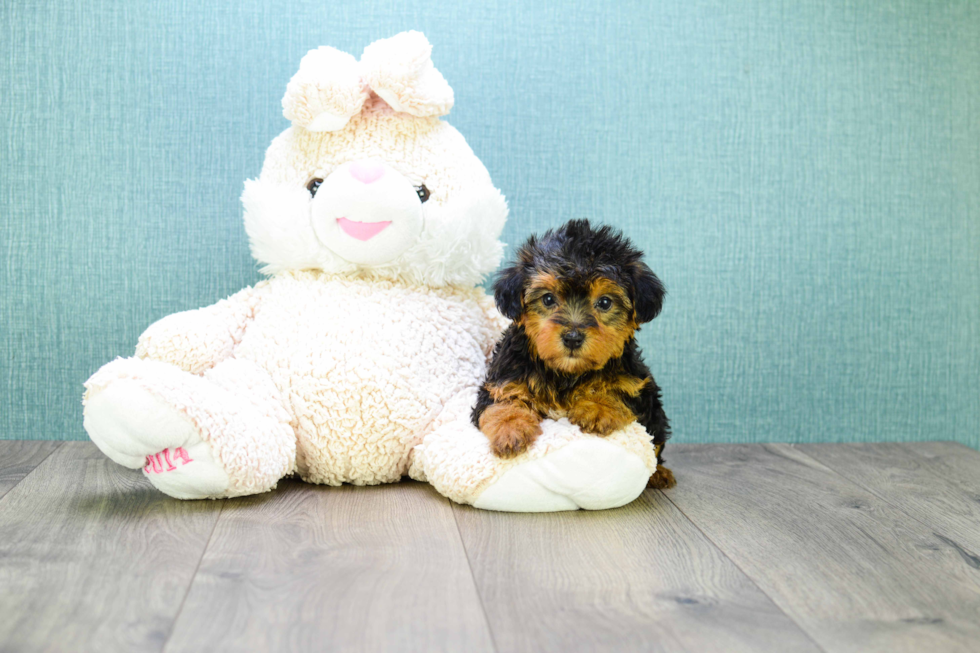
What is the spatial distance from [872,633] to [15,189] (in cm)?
229

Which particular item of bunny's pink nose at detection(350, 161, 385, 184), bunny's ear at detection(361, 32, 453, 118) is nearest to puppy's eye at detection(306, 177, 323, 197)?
bunny's pink nose at detection(350, 161, 385, 184)

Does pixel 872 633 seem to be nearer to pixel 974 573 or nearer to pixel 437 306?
pixel 974 573

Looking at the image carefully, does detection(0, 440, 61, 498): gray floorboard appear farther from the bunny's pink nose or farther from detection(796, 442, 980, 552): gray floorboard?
detection(796, 442, 980, 552): gray floorboard

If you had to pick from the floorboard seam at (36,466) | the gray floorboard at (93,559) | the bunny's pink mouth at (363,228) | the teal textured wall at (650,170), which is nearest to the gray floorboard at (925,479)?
the teal textured wall at (650,170)

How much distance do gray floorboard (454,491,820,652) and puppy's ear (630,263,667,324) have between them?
1.42 ft

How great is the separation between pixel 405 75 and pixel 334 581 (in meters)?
1.08

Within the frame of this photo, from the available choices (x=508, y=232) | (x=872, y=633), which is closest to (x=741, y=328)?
(x=508, y=232)

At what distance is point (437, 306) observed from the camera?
1.92 m

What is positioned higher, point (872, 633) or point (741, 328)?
point (741, 328)

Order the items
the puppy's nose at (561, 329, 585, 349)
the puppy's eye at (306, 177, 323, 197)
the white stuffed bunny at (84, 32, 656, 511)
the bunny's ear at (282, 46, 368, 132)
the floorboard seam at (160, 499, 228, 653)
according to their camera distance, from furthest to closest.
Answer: the puppy's eye at (306, 177, 323, 197) → the bunny's ear at (282, 46, 368, 132) → the white stuffed bunny at (84, 32, 656, 511) → the puppy's nose at (561, 329, 585, 349) → the floorboard seam at (160, 499, 228, 653)

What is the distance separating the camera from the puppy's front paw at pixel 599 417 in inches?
64.0

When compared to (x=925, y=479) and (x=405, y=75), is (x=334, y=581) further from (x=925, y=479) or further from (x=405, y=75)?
(x=925, y=479)

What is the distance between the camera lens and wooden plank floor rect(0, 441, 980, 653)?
115 cm

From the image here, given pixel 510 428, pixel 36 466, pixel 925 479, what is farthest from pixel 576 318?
pixel 36 466
